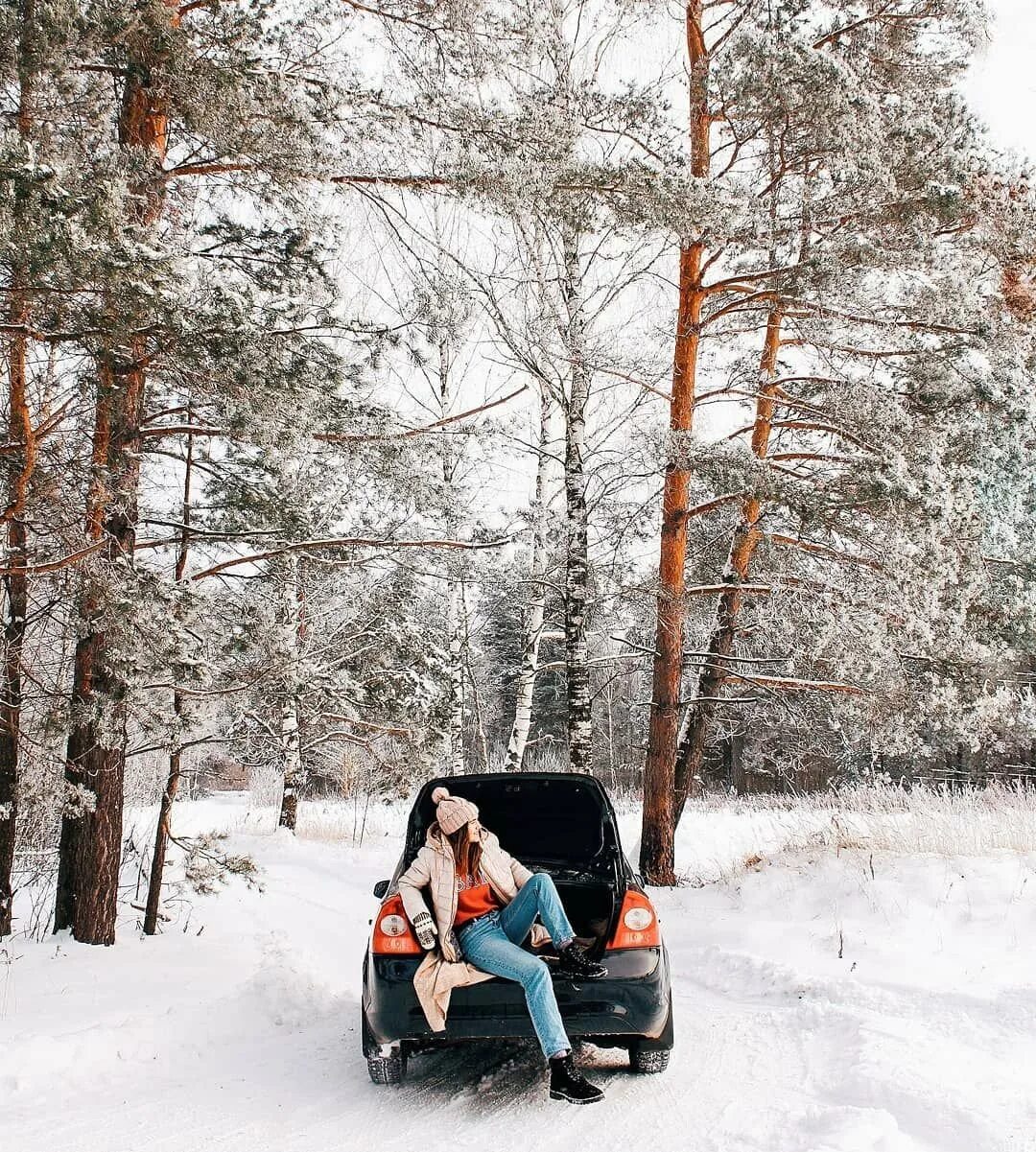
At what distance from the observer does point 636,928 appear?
4.64 meters

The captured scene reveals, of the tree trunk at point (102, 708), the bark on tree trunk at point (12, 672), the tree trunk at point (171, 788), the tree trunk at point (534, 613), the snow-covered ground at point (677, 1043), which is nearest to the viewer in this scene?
the snow-covered ground at point (677, 1043)

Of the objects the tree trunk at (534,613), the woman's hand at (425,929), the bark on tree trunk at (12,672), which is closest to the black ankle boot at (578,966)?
the woman's hand at (425,929)

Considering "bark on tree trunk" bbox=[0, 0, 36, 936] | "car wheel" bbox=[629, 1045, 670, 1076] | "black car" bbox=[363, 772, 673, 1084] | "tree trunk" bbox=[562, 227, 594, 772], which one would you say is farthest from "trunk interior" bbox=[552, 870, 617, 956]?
"tree trunk" bbox=[562, 227, 594, 772]

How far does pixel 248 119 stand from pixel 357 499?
14.9 feet

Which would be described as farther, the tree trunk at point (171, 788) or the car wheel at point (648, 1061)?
the tree trunk at point (171, 788)

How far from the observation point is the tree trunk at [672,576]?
1100 cm

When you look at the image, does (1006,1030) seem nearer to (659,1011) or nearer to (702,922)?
(659,1011)

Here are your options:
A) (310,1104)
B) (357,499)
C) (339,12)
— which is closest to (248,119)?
(339,12)

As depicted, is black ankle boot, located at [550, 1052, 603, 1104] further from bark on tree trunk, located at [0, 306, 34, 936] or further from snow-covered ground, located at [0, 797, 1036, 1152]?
bark on tree trunk, located at [0, 306, 34, 936]

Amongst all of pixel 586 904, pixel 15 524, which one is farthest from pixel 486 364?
pixel 586 904

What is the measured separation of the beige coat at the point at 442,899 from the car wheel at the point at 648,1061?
0.74 meters

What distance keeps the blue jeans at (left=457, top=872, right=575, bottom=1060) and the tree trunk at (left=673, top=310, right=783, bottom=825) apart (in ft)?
22.7

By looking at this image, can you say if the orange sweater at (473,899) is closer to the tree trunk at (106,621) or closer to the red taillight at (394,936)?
the red taillight at (394,936)

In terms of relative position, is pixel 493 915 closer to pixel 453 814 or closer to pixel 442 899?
pixel 442 899
